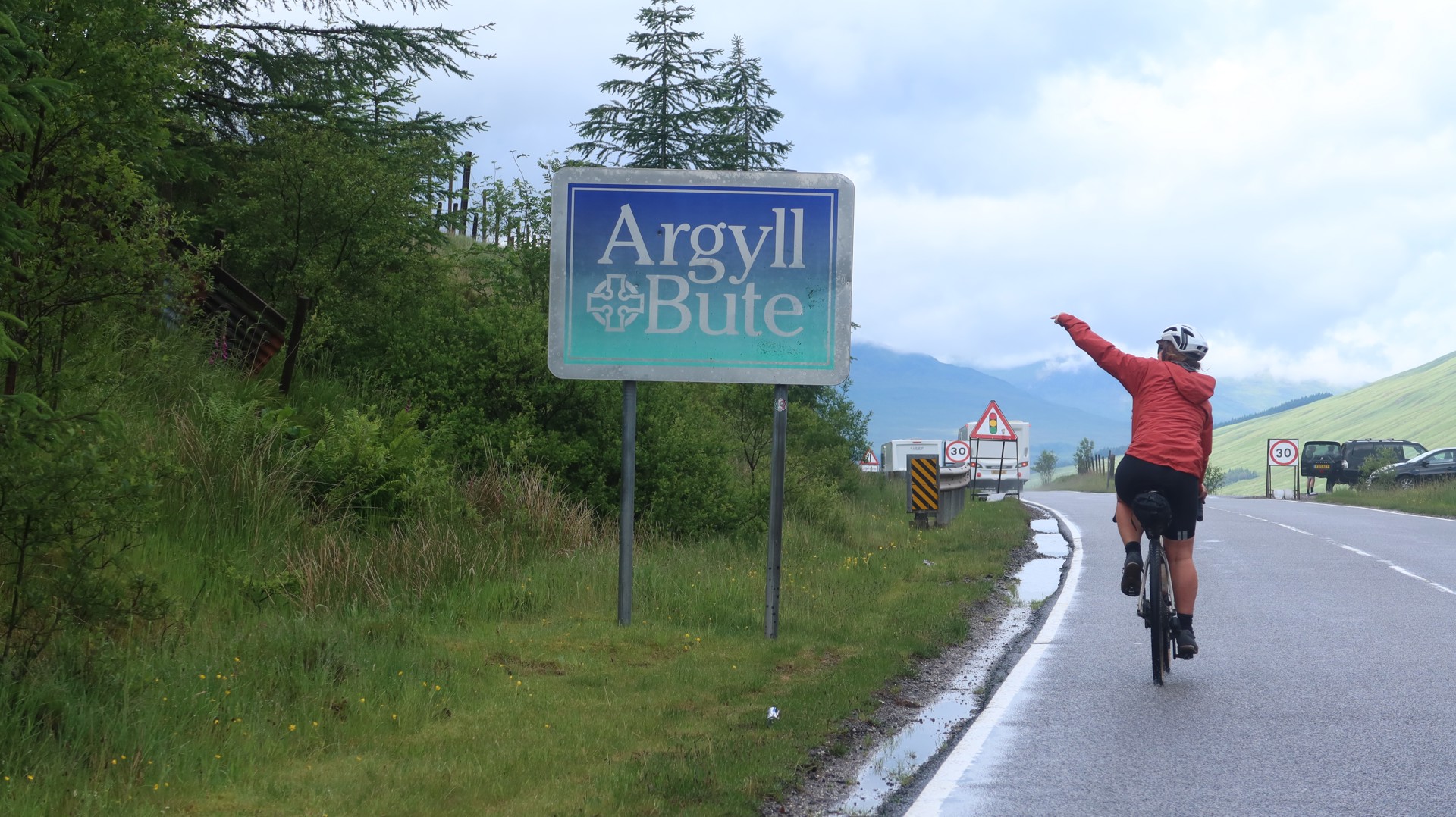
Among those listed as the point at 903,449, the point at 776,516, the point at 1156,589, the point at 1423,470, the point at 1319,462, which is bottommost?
the point at 1156,589

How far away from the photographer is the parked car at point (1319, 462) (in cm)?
5141

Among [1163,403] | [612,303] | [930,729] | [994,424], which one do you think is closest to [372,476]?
[612,303]

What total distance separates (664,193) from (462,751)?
529 centimetres

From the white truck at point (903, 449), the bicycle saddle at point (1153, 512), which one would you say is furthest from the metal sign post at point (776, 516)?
the white truck at point (903, 449)

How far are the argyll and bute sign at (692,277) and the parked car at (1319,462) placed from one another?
45748 mm

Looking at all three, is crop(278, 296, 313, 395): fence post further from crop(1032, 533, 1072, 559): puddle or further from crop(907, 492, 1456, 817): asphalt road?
crop(1032, 533, 1072, 559): puddle

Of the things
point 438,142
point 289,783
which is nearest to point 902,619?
point 289,783

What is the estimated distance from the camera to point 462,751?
235 inches

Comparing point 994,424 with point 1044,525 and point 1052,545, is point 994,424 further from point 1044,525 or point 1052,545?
point 1052,545

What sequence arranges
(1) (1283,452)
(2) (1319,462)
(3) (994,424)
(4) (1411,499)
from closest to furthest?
(3) (994,424) < (4) (1411,499) < (1) (1283,452) < (2) (1319,462)

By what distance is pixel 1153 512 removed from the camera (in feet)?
26.1

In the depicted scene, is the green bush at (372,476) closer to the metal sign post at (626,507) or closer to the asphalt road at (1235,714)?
the metal sign post at (626,507)

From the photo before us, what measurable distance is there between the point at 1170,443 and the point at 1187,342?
76cm

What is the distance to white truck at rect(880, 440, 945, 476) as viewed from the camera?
52.8 meters
